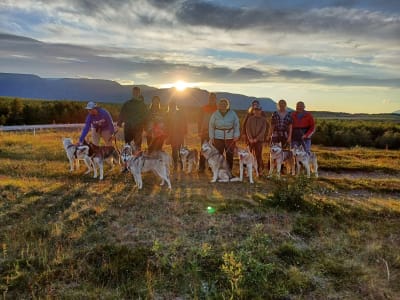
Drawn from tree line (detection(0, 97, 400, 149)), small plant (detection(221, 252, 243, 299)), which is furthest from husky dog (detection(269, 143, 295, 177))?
tree line (detection(0, 97, 400, 149))

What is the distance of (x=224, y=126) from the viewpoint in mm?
11664

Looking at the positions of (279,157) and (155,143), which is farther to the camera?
(155,143)

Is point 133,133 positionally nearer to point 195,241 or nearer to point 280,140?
point 280,140

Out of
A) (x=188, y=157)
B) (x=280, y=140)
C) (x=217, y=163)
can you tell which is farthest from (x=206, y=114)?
(x=280, y=140)

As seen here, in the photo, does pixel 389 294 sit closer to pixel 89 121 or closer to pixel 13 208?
pixel 13 208

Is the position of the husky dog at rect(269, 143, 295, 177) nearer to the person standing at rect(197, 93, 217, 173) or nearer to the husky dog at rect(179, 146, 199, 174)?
the person standing at rect(197, 93, 217, 173)

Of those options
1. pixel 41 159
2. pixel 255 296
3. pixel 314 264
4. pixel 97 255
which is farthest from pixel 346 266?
pixel 41 159

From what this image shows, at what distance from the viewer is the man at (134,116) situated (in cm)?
1237

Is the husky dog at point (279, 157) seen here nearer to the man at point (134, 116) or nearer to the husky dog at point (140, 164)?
the husky dog at point (140, 164)

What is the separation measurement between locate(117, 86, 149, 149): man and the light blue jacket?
97.2 inches

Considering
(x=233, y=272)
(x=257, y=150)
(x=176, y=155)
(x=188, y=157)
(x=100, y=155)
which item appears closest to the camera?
(x=233, y=272)

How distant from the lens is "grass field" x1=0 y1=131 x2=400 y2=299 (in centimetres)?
583

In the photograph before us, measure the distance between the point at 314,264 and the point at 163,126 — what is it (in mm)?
7600

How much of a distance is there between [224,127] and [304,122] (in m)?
2.95
